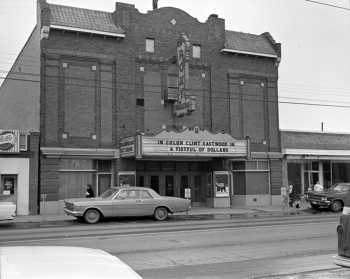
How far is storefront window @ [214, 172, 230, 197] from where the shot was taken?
3077cm

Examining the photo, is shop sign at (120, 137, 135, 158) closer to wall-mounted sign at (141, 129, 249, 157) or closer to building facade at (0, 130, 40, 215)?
wall-mounted sign at (141, 129, 249, 157)

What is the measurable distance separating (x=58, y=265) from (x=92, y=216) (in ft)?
61.8

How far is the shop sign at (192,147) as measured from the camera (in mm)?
27062

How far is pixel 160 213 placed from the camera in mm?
22609

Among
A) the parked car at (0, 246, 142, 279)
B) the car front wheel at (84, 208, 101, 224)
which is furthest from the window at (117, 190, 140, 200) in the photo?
the parked car at (0, 246, 142, 279)

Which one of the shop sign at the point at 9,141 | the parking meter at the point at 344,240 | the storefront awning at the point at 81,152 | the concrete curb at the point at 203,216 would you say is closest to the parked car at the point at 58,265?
the parking meter at the point at 344,240

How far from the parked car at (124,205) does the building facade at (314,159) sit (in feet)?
44.5

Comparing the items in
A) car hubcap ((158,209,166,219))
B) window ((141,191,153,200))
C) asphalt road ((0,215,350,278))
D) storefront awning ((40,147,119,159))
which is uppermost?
storefront awning ((40,147,119,159))

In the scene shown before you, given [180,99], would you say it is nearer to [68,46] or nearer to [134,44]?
[134,44]

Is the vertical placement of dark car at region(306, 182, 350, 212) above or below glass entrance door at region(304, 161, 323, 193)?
below

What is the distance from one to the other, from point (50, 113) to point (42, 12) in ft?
18.0

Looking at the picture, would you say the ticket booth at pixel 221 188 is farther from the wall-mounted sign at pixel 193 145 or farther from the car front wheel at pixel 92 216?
the car front wheel at pixel 92 216

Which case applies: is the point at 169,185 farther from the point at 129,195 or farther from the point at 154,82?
the point at 129,195

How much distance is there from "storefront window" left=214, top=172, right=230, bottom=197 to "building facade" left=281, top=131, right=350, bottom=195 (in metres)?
5.04
